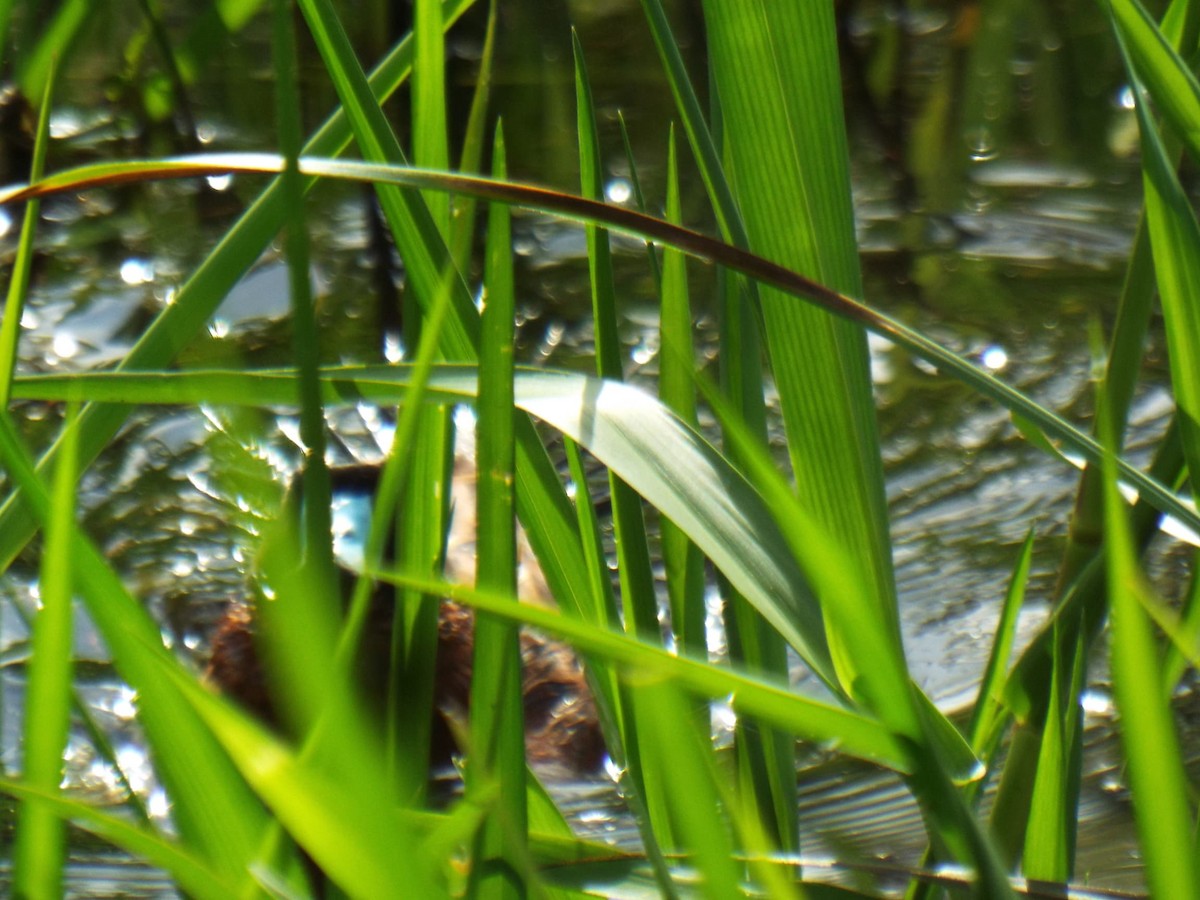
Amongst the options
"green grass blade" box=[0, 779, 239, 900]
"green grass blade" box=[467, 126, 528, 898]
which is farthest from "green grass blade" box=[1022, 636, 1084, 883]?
"green grass blade" box=[0, 779, 239, 900]

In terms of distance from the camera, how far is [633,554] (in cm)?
65

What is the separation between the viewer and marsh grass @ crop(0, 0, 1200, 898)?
322 mm

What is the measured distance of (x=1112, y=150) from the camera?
2.67m

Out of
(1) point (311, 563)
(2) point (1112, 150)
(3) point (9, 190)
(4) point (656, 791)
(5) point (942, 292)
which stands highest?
(2) point (1112, 150)

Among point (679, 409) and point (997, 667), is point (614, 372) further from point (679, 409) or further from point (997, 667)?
point (997, 667)

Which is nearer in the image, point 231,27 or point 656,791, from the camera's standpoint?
point 656,791

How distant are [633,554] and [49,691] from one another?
1.03ft

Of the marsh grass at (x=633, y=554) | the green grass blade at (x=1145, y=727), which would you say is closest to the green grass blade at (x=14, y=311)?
the marsh grass at (x=633, y=554)

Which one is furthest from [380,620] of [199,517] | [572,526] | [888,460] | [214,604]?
[888,460]

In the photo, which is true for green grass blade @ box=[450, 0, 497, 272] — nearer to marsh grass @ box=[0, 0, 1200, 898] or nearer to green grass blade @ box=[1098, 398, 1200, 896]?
marsh grass @ box=[0, 0, 1200, 898]

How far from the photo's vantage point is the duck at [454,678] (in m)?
1.25

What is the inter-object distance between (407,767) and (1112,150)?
251 centimetres

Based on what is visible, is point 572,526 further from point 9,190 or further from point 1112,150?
point 1112,150

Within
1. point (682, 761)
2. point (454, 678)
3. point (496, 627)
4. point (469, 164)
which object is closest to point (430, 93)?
point (469, 164)
